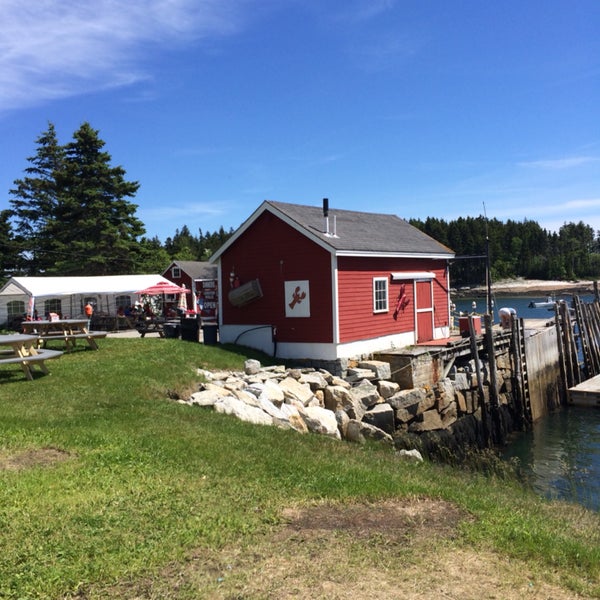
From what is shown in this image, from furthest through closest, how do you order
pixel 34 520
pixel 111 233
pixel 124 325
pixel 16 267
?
pixel 16 267, pixel 111 233, pixel 124 325, pixel 34 520

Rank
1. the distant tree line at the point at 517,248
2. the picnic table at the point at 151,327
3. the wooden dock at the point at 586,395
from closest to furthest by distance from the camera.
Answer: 1. the wooden dock at the point at 586,395
2. the picnic table at the point at 151,327
3. the distant tree line at the point at 517,248

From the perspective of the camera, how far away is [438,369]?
55.8 feet

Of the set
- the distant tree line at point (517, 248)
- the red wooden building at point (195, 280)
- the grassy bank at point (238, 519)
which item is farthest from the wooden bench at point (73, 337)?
the distant tree line at point (517, 248)

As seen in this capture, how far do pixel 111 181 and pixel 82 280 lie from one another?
18799 millimetres

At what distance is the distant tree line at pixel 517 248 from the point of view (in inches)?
4166

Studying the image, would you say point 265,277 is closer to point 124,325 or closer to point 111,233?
point 124,325

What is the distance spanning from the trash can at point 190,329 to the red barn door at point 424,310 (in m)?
7.66

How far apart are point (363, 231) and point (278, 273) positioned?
11.5 ft

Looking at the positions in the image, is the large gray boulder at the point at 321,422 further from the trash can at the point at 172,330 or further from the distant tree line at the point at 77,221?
the distant tree line at the point at 77,221

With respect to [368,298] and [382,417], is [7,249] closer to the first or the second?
[368,298]

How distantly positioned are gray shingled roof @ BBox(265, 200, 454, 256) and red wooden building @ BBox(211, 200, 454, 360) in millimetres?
60

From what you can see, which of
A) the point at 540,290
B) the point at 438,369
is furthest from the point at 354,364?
the point at 540,290

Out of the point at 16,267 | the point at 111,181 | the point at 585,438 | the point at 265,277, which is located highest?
the point at 111,181

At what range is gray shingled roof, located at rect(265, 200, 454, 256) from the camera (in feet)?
55.5
